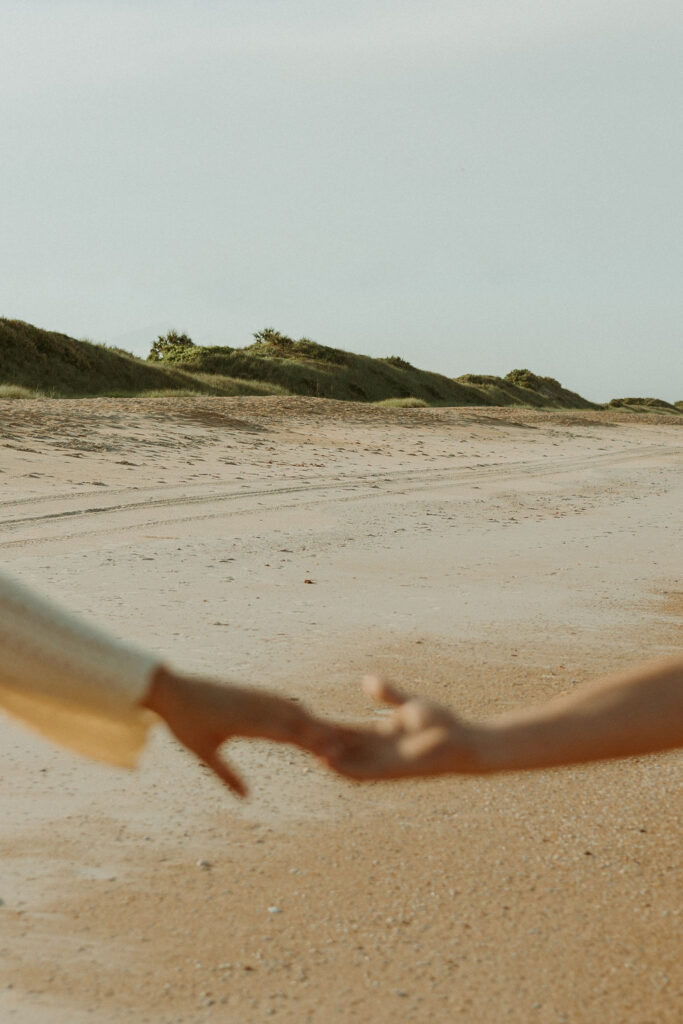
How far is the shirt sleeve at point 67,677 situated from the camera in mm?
1550

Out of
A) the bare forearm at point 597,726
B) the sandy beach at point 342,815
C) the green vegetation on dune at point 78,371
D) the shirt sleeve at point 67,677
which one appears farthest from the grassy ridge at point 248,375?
the bare forearm at point 597,726

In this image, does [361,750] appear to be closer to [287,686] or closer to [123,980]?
[123,980]

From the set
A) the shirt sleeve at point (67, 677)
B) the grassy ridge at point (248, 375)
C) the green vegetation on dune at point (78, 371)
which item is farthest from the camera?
the grassy ridge at point (248, 375)

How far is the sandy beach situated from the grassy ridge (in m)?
13.8

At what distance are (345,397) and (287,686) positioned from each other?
39.5m

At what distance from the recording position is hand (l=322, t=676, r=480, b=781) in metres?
1.44

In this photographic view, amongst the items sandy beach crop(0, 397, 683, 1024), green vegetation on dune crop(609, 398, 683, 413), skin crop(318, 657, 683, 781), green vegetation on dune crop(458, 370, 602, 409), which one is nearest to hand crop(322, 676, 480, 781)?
skin crop(318, 657, 683, 781)

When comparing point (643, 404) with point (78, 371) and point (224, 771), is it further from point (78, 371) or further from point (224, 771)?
point (224, 771)

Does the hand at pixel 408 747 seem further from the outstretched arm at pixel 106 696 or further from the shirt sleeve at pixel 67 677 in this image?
the shirt sleeve at pixel 67 677

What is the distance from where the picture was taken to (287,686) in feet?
13.3

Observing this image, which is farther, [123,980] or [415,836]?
[415,836]

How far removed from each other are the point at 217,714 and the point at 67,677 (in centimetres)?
22

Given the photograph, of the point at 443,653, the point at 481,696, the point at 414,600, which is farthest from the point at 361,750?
the point at 414,600

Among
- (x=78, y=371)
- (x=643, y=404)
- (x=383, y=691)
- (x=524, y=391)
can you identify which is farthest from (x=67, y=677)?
(x=643, y=404)
